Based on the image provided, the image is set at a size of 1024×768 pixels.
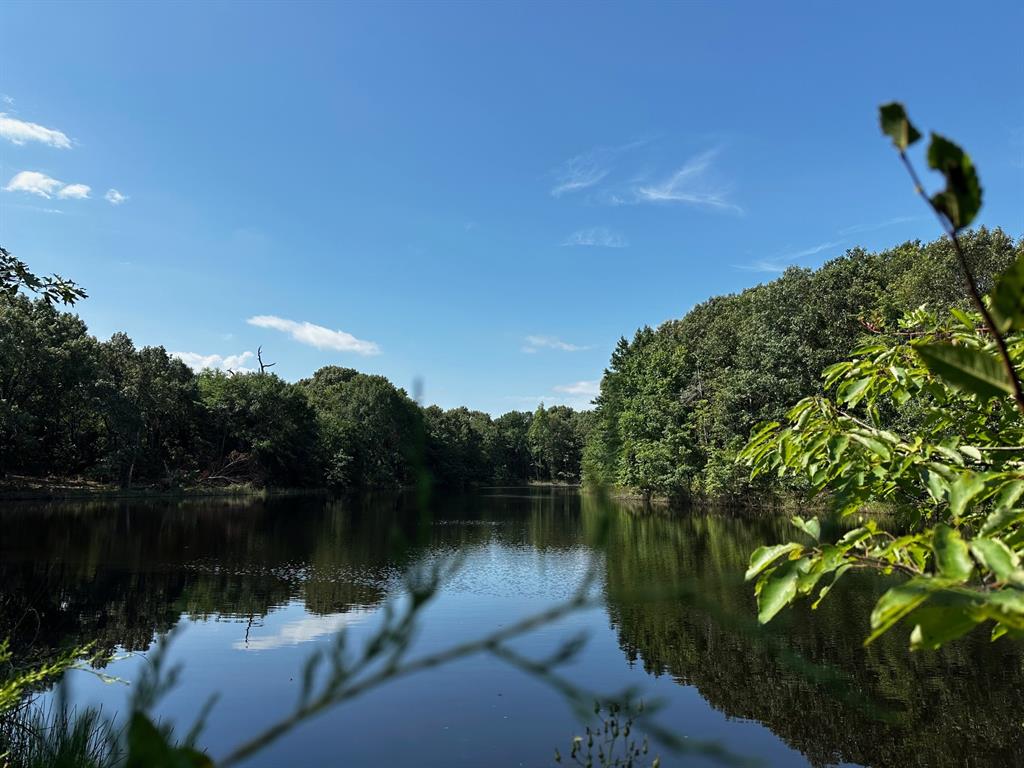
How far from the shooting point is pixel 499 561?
28875 mm

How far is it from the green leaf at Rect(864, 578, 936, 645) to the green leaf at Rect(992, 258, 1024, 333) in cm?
52

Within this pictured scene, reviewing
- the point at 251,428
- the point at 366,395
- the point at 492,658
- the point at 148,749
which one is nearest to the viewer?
the point at 148,749

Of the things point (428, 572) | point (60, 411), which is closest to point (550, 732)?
point (428, 572)

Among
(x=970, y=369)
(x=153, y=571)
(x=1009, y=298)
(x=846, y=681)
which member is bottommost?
(x=846, y=681)

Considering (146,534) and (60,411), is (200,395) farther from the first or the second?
(146,534)

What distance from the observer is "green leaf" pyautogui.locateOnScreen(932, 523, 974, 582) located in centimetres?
132

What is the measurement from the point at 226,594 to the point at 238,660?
7.16 m

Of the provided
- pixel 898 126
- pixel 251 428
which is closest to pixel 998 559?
pixel 898 126

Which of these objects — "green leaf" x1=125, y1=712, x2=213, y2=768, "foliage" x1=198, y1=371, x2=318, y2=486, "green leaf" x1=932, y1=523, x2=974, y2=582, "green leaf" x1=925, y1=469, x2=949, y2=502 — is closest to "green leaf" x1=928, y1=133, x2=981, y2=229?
"green leaf" x1=932, y1=523, x2=974, y2=582

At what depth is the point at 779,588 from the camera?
5.97 ft

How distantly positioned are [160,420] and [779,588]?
66.8 meters

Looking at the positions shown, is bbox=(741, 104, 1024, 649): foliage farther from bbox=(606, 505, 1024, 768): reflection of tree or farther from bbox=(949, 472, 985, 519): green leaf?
bbox=(606, 505, 1024, 768): reflection of tree

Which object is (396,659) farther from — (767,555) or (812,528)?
(812,528)

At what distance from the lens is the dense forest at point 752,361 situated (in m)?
37.7
